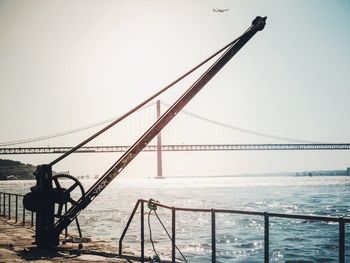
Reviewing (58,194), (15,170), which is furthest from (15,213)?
(15,170)

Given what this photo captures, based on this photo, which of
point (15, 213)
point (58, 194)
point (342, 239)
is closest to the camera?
point (342, 239)

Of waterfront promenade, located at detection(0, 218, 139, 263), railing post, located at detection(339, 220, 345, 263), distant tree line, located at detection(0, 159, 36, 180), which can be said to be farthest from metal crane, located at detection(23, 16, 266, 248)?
distant tree line, located at detection(0, 159, 36, 180)

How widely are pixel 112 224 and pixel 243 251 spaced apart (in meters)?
9.63

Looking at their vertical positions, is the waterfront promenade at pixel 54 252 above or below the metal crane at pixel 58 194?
below

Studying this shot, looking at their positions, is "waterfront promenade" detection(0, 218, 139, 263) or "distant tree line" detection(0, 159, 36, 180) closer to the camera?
"waterfront promenade" detection(0, 218, 139, 263)

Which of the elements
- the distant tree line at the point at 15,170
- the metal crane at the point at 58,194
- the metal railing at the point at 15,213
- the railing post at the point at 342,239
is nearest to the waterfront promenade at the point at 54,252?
the metal crane at the point at 58,194

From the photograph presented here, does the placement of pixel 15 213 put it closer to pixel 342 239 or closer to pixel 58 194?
pixel 58 194

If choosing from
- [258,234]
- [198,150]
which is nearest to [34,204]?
[258,234]

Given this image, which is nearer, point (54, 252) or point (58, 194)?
point (54, 252)

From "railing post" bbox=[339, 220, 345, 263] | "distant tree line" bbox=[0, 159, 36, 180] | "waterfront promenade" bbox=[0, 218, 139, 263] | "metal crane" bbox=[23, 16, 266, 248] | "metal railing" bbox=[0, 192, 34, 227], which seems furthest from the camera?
"distant tree line" bbox=[0, 159, 36, 180]

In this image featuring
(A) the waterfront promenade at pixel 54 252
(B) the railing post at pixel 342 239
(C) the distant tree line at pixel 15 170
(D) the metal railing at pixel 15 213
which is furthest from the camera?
(C) the distant tree line at pixel 15 170

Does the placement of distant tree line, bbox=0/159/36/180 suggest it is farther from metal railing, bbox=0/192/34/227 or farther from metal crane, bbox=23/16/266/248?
metal crane, bbox=23/16/266/248

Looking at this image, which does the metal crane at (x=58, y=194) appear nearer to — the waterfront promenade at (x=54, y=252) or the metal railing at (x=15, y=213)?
the waterfront promenade at (x=54, y=252)

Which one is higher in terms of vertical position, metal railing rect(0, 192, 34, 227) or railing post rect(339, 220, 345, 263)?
railing post rect(339, 220, 345, 263)
